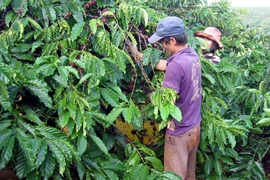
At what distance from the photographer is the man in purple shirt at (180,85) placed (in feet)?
5.93

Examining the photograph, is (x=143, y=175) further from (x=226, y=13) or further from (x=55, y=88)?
(x=226, y=13)

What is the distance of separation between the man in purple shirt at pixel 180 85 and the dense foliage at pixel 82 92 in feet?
0.30

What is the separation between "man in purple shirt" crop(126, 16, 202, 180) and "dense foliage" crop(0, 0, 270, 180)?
0.30 ft

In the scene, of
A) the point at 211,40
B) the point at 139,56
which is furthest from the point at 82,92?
the point at 211,40

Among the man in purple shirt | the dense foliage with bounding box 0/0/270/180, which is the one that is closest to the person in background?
the dense foliage with bounding box 0/0/270/180

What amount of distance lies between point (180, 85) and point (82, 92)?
0.54 m

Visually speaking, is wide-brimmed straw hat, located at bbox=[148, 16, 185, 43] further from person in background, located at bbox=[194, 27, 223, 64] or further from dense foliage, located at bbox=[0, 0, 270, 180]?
person in background, located at bbox=[194, 27, 223, 64]

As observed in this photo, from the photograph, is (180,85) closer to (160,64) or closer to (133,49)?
(160,64)

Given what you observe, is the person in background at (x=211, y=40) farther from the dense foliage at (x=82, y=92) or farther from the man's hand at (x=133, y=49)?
the man's hand at (x=133, y=49)

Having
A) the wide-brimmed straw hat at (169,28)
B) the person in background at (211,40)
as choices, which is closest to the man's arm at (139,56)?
the wide-brimmed straw hat at (169,28)

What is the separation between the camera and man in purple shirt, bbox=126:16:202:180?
1.81 m

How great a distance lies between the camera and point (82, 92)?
170 centimetres

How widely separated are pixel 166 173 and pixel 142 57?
0.67m

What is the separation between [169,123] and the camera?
1.92m
